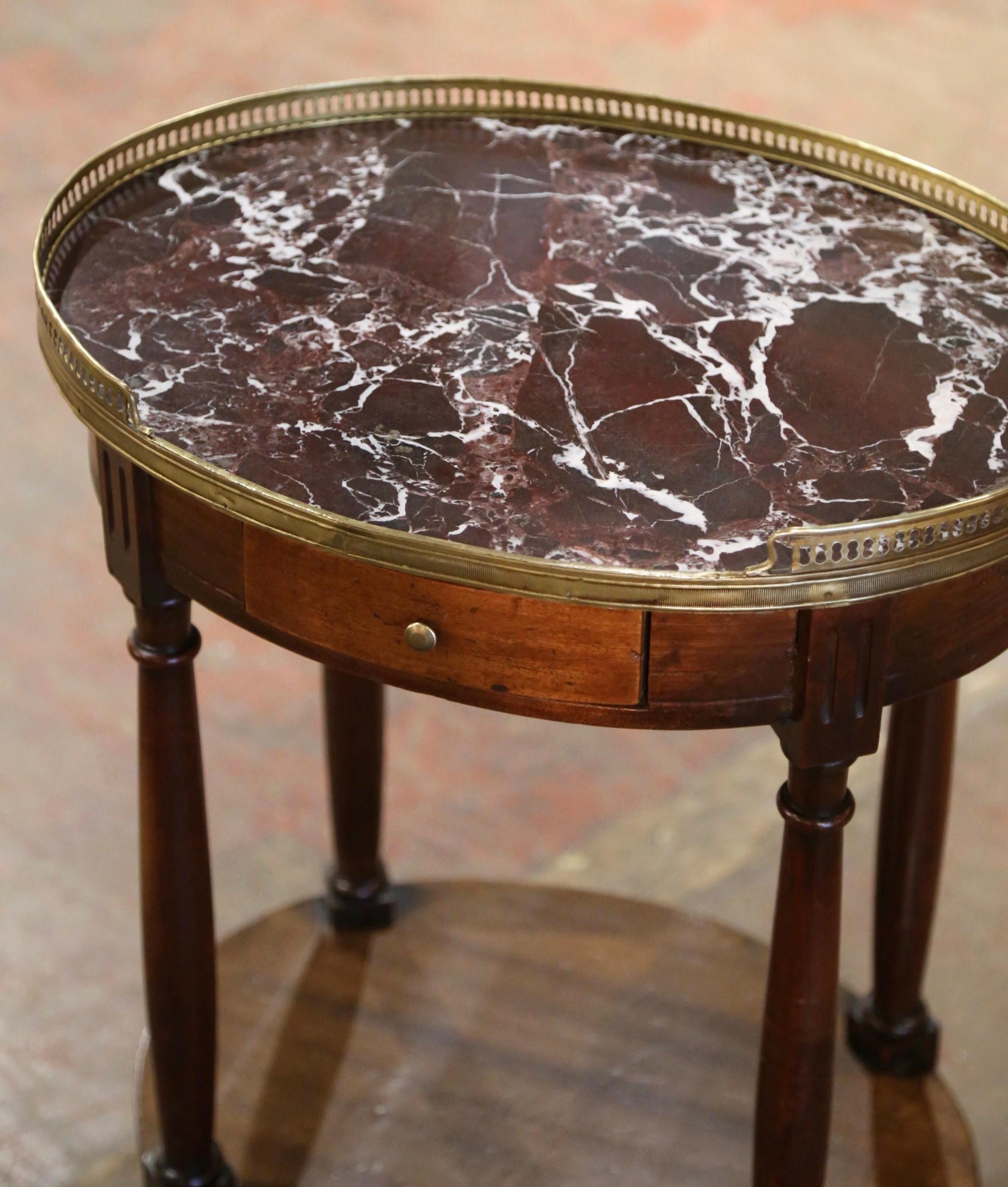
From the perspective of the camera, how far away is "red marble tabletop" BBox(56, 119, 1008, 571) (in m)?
1.28

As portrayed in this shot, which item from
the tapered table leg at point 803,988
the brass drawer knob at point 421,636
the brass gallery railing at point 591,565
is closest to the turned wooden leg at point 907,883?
the tapered table leg at point 803,988

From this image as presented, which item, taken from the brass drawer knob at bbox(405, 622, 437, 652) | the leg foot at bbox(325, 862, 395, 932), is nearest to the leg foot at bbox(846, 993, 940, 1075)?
the leg foot at bbox(325, 862, 395, 932)

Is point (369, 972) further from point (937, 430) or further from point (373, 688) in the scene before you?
point (937, 430)

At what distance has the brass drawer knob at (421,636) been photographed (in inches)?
49.6

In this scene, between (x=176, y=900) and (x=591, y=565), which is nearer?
(x=591, y=565)

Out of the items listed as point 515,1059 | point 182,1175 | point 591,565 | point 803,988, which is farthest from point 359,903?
Answer: point 591,565

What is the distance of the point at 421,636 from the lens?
126cm

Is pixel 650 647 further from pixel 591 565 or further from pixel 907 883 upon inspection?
pixel 907 883

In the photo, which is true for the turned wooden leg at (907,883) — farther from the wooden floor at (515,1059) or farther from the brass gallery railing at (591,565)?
the brass gallery railing at (591,565)

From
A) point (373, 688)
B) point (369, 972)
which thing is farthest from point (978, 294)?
point (369, 972)

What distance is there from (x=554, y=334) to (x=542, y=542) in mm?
339

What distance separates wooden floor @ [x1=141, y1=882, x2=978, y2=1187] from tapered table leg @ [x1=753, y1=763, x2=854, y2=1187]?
373 millimetres

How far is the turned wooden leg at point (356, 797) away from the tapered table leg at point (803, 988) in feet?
2.34

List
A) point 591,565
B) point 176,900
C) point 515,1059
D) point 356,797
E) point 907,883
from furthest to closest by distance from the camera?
point 356,797
point 515,1059
point 907,883
point 176,900
point 591,565
